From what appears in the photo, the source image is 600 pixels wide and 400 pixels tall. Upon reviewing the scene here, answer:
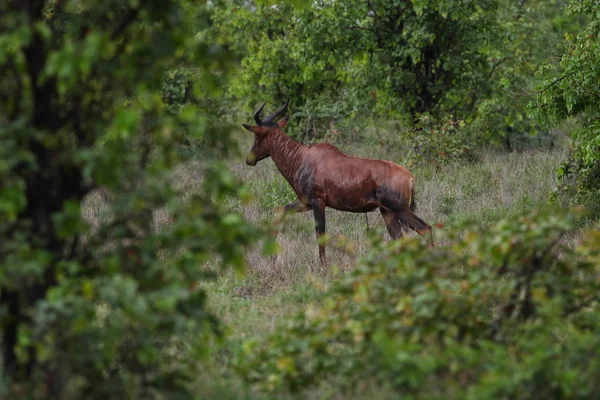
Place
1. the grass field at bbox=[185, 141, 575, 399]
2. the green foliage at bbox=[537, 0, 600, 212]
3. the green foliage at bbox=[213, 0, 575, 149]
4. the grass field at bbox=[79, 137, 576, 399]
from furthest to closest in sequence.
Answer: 1. the green foliage at bbox=[213, 0, 575, 149]
2. the green foliage at bbox=[537, 0, 600, 212]
3. the grass field at bbox=[185, 141, 575, 399]
4. the grass field at bbox=[79, 137, 576, 399]

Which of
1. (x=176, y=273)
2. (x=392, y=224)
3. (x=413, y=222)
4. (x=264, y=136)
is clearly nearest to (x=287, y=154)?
(x=264, y=136)

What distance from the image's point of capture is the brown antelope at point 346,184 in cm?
1021

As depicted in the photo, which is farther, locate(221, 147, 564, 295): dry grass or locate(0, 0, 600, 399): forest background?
locate(221, 147, 564, 295): dry grass

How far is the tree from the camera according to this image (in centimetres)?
445

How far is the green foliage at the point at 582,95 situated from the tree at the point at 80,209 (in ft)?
21.9

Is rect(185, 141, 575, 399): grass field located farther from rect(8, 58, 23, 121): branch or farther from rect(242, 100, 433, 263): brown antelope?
rect(8, 58, 23, 121): branch

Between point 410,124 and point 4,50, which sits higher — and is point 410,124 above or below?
below

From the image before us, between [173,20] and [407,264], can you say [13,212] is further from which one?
[407,264]

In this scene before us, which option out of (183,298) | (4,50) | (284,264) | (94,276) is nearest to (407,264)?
(183,298)

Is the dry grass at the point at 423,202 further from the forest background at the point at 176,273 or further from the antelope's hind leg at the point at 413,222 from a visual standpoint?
the forest background at the point at 176,273

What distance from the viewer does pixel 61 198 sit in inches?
201

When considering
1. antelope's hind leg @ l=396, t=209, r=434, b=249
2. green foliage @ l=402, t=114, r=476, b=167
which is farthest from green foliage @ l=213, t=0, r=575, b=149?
antelope's hind leg @ l=396, t=209, r=434, b=249

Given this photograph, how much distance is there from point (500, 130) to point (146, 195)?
45.7 feet

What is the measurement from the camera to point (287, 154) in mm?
11109
